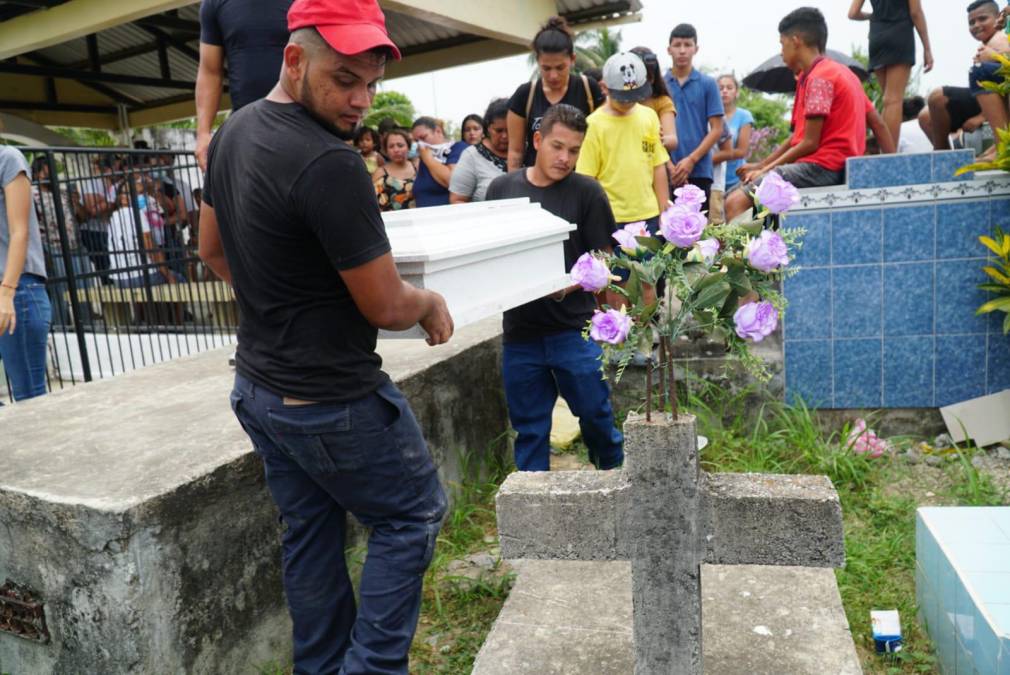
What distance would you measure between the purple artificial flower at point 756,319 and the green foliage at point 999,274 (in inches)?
126

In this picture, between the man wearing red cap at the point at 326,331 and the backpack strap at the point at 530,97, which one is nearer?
the man wearing red cap at the point at 326,331

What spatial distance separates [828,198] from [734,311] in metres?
3.09

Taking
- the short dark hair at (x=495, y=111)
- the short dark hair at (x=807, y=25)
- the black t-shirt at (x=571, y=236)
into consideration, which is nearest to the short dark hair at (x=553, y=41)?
the short dark hair at (x=495, y=111)

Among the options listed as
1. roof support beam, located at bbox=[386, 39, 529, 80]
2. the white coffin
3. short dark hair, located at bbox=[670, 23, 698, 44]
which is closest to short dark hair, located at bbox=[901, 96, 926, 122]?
short dark hair, located at bbox=[670, 23, 698, 44]

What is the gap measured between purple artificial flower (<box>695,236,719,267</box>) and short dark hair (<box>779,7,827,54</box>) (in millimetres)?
3601

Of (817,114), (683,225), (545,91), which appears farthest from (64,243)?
(817,114)

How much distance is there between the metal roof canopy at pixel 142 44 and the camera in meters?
8.16

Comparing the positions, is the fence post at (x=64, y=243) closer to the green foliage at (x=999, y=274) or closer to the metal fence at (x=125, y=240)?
the metal fence at (x=125, y=240)

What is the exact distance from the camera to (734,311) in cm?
207

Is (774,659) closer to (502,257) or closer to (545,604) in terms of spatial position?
(545,604)

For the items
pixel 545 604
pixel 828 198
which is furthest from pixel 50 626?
pixel 828 198

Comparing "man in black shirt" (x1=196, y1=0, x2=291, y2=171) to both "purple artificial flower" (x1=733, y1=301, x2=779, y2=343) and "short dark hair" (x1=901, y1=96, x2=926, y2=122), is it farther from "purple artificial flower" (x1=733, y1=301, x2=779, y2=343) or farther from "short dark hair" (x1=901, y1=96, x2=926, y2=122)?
"short dark hair" (x1=901, y1=96, x2=926, y2=122)

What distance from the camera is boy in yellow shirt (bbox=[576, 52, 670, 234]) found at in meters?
4.67

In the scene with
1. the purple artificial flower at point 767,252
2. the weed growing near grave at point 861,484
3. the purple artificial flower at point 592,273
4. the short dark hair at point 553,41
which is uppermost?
the short dark hair at point 553,41
